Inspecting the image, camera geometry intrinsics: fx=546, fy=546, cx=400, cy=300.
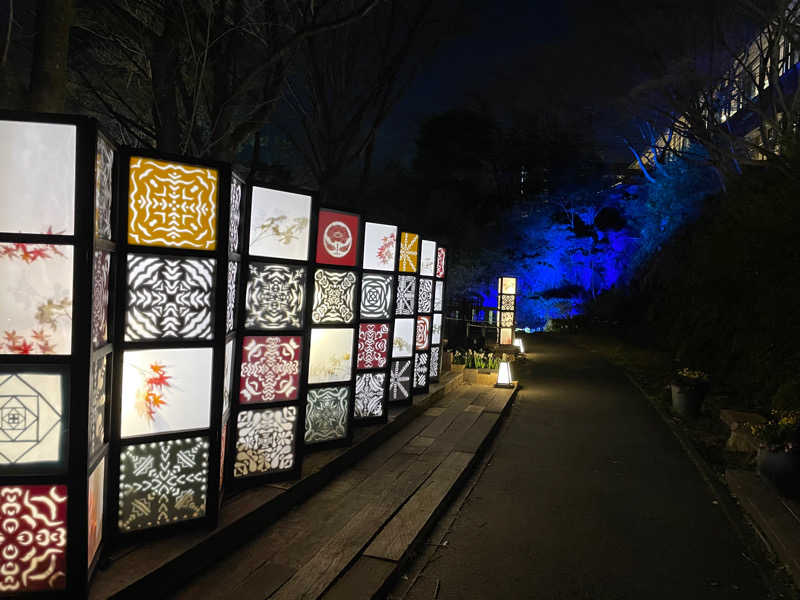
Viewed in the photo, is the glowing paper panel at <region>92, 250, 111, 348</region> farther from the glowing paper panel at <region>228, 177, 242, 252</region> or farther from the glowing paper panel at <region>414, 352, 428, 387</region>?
the glowing paper panel at <region>414, 352, 428, 387</region>

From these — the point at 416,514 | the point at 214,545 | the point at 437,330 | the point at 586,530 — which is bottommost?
the point at 586,530

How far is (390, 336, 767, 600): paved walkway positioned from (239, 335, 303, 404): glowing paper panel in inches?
67.2

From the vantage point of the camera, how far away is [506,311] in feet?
56.2

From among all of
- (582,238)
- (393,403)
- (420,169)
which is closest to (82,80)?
(393,403)

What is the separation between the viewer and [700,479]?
6234 mm

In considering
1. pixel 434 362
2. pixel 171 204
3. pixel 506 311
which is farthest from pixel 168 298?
pixel 506 311

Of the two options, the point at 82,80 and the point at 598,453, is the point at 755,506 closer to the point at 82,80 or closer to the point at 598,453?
the point at 598,453

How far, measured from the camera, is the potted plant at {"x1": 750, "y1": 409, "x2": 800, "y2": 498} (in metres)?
5.00

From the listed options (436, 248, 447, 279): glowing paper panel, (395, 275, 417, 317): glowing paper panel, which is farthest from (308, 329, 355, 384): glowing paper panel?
(436, 248, 447, 279): glowing paper panel

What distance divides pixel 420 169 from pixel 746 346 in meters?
29.2

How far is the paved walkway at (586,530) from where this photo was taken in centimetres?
372

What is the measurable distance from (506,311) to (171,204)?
14668 millimetres

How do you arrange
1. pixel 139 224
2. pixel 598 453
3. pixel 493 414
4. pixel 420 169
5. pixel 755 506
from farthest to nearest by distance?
1. pixel 420 169
2. pixel 493 414
3. pixel 598 453
4. pixel 755 506
5. pixel 139 224

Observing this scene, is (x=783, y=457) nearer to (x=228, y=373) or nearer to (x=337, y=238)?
(x=337, y=238)
